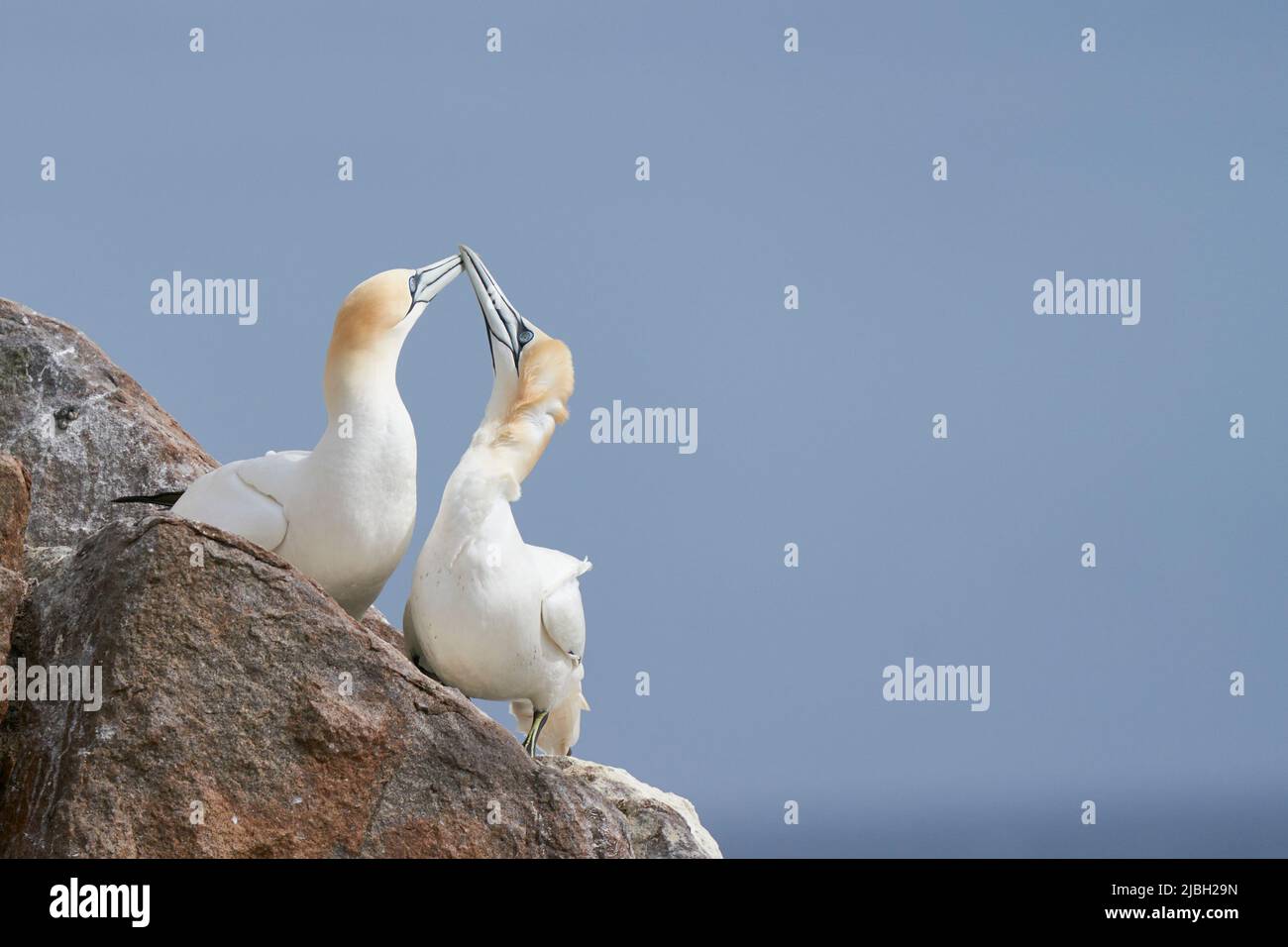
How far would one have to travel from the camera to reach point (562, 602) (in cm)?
973

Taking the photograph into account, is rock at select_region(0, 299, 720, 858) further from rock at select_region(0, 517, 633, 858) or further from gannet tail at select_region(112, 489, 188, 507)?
gannet tail at select_region(112, 489, 188, 507)

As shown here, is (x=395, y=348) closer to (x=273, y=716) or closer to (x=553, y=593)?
(x=553, y=593)

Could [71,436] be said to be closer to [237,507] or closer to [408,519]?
[237,507]

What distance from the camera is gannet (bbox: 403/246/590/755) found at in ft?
31.1

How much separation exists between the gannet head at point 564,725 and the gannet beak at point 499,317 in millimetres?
2075

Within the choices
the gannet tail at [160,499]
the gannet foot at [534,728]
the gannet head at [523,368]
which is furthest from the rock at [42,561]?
the gannet foot at [534,728]

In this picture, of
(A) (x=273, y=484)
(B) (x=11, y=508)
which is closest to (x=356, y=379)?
(A) (x=273, y=484)

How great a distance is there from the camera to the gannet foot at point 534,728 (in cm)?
1001

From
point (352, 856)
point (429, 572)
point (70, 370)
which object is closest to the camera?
point (352, 856)

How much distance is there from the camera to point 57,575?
29.6 feet

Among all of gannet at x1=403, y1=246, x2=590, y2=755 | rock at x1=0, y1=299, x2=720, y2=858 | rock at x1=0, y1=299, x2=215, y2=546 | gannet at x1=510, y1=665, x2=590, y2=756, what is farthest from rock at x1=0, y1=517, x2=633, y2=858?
rock at x1=0, y1=299, x2=215, y2=546

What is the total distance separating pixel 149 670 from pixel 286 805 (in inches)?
36.1
